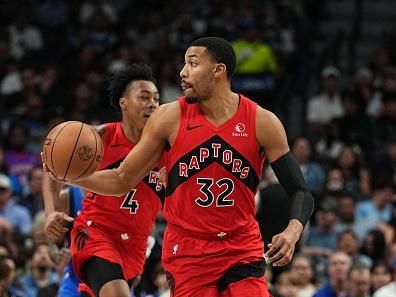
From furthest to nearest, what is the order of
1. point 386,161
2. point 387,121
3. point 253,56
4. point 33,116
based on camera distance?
point 253,56
point 387,121
point 33,116
point 386,161

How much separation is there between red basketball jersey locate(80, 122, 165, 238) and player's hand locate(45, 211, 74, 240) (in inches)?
12.3

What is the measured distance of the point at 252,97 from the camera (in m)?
16.7

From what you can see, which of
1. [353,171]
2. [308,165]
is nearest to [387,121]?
[353,171]

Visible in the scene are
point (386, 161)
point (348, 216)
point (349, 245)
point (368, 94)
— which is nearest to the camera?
point (349, 245)

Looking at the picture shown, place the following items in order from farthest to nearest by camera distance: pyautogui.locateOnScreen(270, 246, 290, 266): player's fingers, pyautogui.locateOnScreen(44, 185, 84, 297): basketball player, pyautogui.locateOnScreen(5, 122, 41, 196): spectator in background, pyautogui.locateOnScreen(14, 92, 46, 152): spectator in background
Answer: pyautogui.locateOnScreen(14, 92, 46, 152): spectator in background
pyautogui.locateOnScreen(5, 122, 41, 196): spectator in background
pyautogui.locateOnScreen(44, 185, 84, 297): basketball player
pyautogui.locateOnScreen(270, 246, 290, 266): player's fingers

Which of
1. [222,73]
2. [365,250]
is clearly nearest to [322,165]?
[365,250]

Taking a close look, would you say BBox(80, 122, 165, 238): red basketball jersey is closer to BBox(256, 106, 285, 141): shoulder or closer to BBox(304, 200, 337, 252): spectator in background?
BBox(256, 106, 285, 141): shoulder

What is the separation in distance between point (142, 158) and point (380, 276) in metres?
5.36

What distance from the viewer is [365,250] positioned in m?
13.2

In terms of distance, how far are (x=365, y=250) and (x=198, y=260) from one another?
6532mm

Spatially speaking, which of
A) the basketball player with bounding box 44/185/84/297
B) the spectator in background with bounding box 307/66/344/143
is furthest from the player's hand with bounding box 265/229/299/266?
the spectator in background with bounding box 307/66/344/143

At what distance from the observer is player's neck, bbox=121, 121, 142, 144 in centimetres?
838

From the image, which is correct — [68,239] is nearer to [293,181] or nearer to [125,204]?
[125,204]

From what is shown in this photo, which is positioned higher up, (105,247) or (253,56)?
(253,56)
